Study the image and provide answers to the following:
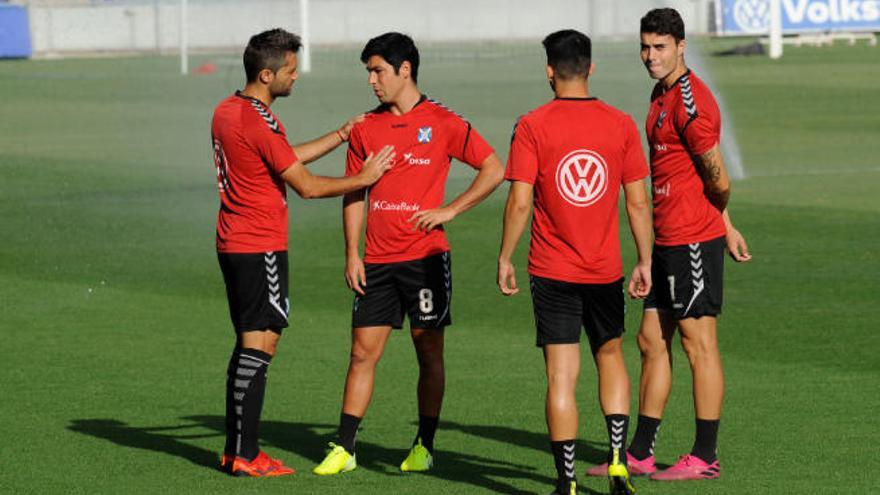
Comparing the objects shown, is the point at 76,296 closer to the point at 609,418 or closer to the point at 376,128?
the point at 376,128

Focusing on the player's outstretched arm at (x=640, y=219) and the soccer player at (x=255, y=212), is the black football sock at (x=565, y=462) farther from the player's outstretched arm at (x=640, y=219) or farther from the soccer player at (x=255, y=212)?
the soccer player at (x=255, y=212)

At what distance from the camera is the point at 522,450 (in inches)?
377

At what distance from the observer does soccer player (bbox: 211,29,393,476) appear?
895 centimetres

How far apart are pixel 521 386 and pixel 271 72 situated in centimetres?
319

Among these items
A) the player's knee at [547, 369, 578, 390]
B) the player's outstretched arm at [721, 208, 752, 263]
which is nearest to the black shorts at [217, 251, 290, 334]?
the player's knee at [547, 369, 578, 390]

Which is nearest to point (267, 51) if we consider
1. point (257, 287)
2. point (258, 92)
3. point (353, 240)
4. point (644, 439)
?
point (258, 92)

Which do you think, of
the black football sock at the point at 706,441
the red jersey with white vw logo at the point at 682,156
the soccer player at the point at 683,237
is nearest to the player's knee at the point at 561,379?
the soccer player at the point at 683,237

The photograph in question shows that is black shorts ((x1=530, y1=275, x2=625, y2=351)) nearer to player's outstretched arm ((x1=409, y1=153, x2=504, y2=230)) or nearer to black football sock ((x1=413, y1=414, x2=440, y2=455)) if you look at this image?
player's outstretched arm ((x1=409, y1=153, x2=504, y2=230))

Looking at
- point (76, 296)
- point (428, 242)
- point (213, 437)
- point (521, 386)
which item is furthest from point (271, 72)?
point (76, 296)

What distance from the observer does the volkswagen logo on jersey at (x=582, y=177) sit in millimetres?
8125

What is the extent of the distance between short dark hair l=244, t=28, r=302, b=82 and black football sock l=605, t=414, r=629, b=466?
2.38m

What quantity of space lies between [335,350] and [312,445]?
9.50 feet

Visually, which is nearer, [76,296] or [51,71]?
[76,296]

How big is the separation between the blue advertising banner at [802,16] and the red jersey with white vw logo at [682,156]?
5514 centimetres
